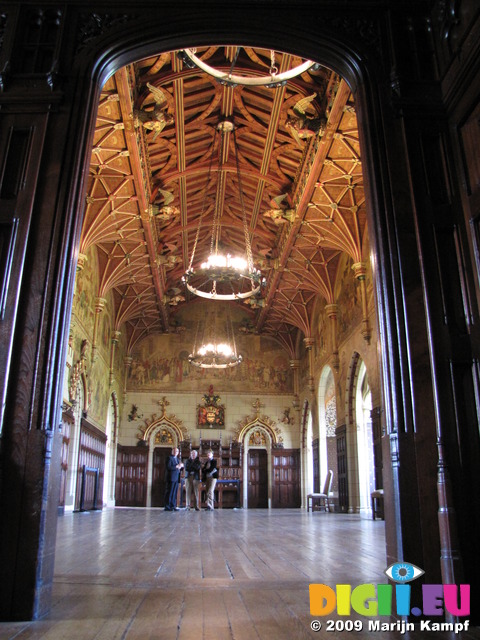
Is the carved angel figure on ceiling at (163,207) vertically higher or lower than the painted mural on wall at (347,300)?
higher

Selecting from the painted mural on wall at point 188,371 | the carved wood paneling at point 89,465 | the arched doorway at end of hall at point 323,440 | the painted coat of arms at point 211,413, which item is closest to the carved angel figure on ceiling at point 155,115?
the carved wood paneling at point 89,465

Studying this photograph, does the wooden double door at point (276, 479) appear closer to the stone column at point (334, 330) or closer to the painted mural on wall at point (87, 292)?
the stone column at point (334, 330)

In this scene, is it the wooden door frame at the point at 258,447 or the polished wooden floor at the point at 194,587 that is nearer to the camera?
the polished wooden floor at the point at 194,587

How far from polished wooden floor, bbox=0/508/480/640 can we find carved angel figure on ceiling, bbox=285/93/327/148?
334 inches

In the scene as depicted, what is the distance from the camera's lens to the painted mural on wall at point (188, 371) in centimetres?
2588

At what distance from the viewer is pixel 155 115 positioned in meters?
11.4

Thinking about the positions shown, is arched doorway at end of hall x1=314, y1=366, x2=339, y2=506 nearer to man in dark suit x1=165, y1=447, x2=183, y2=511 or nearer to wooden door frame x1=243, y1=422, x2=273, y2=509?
wooden door frame x1=243, y1=422, x2=273, y2=509

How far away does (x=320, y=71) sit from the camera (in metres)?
10.5

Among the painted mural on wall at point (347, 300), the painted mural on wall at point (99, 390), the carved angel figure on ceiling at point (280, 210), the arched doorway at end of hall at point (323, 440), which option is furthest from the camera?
the arched doorway at end of hall at point (323, 440)

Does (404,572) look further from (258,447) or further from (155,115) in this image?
(258,447)

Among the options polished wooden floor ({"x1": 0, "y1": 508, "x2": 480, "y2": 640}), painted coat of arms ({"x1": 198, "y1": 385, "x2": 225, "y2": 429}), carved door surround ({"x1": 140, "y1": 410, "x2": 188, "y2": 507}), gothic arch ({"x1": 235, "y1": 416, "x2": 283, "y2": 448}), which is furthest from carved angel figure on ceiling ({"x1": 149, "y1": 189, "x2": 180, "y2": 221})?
gothic arch ({"x1": 235, "y1": 416, "x2": 283, "y2": 448})

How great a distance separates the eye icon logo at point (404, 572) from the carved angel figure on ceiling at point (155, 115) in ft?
33.7

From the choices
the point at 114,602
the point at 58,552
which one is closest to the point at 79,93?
the point at 114,602

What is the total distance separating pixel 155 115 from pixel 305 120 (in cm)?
326
